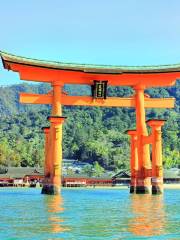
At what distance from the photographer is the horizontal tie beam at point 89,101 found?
2653cm

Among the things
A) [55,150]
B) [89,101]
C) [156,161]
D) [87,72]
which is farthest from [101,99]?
[156,161]

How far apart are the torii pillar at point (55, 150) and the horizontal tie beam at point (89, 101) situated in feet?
2.40

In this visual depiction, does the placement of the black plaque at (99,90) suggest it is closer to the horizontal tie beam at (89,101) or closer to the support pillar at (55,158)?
the horizontal tie beam at (89,101)

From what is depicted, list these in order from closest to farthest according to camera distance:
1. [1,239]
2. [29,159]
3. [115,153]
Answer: [1,239] < [29,159] < [115,153]

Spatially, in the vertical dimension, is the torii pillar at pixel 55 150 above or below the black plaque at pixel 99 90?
below

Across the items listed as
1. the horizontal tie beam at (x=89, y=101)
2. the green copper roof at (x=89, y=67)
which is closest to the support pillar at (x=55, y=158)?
the horizontal tie beam at (x=89, y=101)

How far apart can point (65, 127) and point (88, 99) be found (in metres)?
94.1

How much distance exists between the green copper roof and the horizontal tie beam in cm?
174

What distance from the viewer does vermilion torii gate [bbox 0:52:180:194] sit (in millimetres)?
25578

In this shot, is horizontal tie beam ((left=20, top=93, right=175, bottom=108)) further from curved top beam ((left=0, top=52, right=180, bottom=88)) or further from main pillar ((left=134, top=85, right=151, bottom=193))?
curved top beam ((left=0, top=52, right=180, bottom=88))

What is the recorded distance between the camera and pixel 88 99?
91.1 ft

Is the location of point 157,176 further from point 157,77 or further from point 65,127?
point 65,127

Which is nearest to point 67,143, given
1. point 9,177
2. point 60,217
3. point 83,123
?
point 83,123

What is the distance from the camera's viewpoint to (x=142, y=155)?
1062 inches
